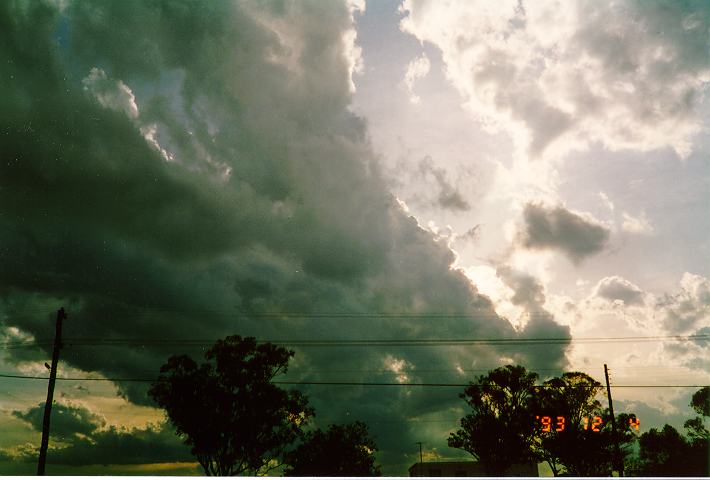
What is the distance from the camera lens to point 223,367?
104 feet

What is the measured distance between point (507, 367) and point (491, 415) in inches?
195

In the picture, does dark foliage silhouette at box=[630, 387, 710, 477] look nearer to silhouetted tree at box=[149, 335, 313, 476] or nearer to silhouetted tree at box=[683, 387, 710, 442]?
silhouetted tree at box=[683, 387, 710, 442]

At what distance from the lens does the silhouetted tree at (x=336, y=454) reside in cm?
5294

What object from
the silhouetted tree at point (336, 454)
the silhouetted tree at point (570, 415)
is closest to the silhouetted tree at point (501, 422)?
the silhouetted tree at point (570, 415)

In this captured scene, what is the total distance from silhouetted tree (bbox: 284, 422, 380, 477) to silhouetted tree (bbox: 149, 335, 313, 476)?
69.4ft

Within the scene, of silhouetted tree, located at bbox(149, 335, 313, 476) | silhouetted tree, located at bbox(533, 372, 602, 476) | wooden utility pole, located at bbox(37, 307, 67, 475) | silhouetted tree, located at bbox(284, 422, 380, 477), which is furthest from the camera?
silhouetted tree, located at bbox(284, 422, 380, 477)

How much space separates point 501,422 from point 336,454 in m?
21.0

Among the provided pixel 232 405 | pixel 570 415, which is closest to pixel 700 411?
pixel 570 415

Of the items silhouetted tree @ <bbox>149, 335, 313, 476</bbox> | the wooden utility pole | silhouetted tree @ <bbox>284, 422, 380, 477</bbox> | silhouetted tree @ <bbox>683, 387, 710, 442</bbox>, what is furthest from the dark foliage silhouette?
the wooden utility pole

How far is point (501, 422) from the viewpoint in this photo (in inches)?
1784

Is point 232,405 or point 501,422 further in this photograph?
point 501,422

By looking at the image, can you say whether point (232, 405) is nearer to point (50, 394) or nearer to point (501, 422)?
point (50, 394)

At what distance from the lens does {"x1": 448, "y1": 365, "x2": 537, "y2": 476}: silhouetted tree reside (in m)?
44.3

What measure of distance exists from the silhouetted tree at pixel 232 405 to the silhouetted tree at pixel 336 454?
2117cm
